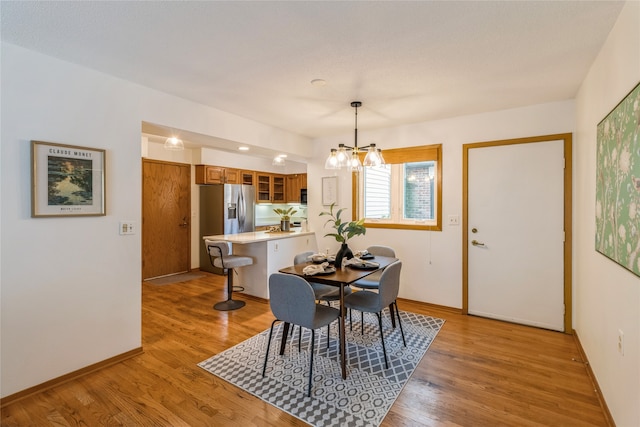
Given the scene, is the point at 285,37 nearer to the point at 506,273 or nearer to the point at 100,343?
the point at 100,343

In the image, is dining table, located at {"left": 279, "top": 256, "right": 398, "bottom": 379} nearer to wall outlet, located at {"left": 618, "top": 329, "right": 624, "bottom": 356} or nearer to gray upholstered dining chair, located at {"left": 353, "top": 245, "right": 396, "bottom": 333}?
gray upholstered dining chair, located at {"left": 353, "top": 245, "right": 396, "bottom": 333}

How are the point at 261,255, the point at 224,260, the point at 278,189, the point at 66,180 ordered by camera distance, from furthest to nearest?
the point at 278,189
the point at 261,255
the point at 224,260
the point at 66,180

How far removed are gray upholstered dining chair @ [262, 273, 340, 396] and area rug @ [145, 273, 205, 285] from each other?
3542 mm

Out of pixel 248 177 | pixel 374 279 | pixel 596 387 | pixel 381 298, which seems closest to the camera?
pixel 596 387

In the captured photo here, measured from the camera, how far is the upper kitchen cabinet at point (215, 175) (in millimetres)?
5801

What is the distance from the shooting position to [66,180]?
2340 millimetres

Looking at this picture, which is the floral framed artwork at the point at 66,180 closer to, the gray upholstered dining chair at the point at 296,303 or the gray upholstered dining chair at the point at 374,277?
the gray upholstered dining chair at the point at 296,303

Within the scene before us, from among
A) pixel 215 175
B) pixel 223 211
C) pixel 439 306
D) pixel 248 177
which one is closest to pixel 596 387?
pixel 439 306

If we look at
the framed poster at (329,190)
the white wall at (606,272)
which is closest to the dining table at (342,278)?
the white wall at (606,272)

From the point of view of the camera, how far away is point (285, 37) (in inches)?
78.1

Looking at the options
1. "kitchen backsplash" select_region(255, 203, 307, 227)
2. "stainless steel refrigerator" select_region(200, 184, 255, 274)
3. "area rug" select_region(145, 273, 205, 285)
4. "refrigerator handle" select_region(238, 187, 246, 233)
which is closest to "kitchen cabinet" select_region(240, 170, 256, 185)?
"stainless steel refrigerator" select_region(200, 184, 255, 274)

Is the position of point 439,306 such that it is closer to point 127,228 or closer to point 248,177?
point 127,228

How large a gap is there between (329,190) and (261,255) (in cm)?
152

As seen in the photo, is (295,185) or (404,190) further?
(295,185)
